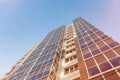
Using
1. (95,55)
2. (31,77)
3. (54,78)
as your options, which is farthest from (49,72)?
(95,55)

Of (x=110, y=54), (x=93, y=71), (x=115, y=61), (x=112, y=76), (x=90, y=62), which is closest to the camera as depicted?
(x=112, y=76)

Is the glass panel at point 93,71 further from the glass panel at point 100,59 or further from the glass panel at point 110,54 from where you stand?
the glass panel at point 110,54

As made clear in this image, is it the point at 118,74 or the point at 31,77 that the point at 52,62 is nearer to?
the point at 31,77

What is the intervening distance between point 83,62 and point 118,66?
14.8 ft

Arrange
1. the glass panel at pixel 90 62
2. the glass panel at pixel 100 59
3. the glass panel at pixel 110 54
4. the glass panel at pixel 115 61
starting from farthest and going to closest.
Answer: the glass panel at pixel 90 62, the glass panel at pixel 100 59, the glass panel at pixel 110 54, the glass panel at pixel 115 61

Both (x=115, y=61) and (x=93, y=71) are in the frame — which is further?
(x=93, y=71)

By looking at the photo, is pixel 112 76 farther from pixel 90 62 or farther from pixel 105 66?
pixel 90 62

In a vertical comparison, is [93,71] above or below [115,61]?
below

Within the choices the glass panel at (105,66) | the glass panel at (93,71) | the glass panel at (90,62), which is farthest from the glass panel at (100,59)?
the glass panel at (93,71)

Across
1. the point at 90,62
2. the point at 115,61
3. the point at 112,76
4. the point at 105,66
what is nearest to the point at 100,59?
the point at 90,62

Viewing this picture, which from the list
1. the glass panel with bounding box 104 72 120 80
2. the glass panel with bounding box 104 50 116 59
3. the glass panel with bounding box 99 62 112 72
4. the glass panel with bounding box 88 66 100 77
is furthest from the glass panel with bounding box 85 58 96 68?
the glass panel with bounding box 104 72 120 80

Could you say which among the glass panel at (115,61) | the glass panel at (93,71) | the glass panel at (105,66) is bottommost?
the glass panel at (93,71)

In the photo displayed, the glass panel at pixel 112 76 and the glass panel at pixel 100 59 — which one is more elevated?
the glass panel at pixel 100 59

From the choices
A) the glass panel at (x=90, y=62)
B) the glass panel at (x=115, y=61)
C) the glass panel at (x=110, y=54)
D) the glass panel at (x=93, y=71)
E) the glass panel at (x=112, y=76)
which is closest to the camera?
the glass panel at (x=112, y=76)
